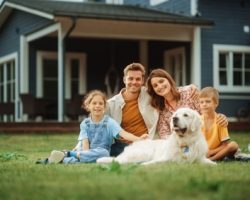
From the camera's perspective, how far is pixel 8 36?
23.2 m

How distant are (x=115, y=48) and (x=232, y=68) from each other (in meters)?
3.96

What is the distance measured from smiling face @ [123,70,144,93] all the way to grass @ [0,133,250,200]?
1.60 m

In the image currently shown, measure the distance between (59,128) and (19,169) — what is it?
9.53m

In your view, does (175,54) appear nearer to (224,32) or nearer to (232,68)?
(224,32)

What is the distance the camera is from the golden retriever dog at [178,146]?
21.8 feet

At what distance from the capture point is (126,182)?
16.0ft

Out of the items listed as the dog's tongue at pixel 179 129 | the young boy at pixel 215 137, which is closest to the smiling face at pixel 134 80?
the young boy at pixel 215 137

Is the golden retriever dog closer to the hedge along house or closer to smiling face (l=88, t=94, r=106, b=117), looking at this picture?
smiling face (l=88, t=94, r=106, b=117)

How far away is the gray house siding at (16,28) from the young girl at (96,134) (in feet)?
36.8

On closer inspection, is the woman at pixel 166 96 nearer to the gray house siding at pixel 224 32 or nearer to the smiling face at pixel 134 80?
the smiling face at pixel 134 80

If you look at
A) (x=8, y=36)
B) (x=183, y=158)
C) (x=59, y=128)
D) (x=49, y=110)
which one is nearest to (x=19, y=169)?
(x=183, y=158)

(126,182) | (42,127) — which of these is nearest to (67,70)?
(42,127)

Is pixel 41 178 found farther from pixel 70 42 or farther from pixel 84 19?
pixel 70 42

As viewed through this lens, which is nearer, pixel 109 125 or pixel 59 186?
pixel 59 186
